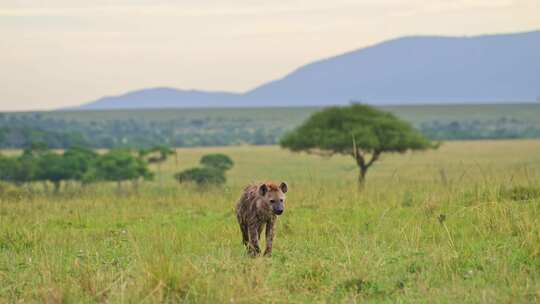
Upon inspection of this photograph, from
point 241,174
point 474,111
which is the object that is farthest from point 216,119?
point 241,174

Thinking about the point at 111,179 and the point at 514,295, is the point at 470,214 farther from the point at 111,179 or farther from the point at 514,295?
the point at 111,179

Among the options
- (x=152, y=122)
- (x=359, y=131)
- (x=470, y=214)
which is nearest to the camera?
(x=470, y=214)

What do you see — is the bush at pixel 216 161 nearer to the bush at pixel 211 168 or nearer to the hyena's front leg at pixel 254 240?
the bush at pixel 211 168

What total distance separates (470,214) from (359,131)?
2876 centimetres

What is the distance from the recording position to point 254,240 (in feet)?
32.8

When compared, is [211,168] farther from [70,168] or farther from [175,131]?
[175,131]

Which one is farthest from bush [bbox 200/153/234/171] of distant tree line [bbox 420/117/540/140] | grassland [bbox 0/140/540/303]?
distant tree line [bbox 420/117/540/140]

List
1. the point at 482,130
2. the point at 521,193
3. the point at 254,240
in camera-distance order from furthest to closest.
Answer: the point at 482,130, the point at 521,193, the point at 254,240

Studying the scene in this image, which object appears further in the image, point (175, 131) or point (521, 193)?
A: point (175, 131)

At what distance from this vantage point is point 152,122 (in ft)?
529

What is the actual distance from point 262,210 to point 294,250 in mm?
600

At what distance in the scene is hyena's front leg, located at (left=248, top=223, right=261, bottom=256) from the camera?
32.5ft

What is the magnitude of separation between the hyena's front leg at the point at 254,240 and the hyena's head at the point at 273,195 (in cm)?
35

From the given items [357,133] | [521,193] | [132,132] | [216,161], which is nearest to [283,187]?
[521,193]
